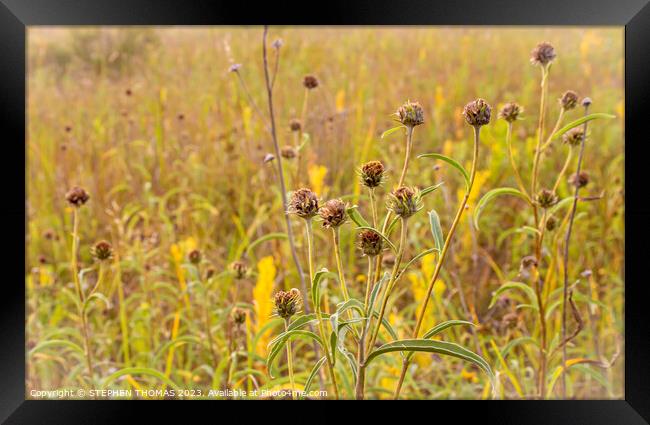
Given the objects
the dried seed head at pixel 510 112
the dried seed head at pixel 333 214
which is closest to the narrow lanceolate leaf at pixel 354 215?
the dried seed head at pixel 333 214

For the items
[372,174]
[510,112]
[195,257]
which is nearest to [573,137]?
[510,112]

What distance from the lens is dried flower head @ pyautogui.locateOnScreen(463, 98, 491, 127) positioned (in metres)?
0.62

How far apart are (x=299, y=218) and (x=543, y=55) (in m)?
0.47

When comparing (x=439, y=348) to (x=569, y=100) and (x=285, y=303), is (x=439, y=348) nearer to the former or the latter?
(x=285, y=303)

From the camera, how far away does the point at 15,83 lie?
1.01 metres

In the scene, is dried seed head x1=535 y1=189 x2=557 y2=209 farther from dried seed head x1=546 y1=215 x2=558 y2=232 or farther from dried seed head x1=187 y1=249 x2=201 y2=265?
dried seed head x1=187 y1=249 x2=201 y2=265

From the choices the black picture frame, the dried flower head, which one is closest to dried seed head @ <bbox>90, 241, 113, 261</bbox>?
the black picture frame

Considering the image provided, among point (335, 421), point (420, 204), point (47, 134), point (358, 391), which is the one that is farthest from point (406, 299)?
point (47, 134)

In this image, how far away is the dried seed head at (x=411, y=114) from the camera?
626mm

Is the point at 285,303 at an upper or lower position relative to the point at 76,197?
lower

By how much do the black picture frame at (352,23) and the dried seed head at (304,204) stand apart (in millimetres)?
430

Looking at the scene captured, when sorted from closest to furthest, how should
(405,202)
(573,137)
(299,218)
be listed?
(405,202) < (299,218) < (573,137)

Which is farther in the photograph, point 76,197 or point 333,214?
point 76,197

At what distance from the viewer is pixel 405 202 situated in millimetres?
586
